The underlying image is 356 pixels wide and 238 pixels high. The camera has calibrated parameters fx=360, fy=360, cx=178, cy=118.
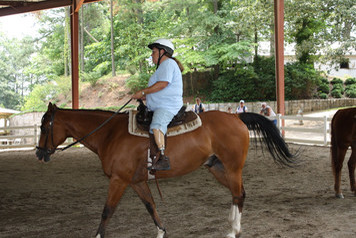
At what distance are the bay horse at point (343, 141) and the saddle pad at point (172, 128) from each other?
303cm

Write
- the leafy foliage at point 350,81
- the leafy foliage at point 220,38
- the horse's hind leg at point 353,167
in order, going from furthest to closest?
the leafy foliage at point 350,81 < the leafy foliage at point 220,38 < the horse's hind leg at point 353,167

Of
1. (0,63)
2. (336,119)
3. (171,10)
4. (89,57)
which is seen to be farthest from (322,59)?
(0,63)

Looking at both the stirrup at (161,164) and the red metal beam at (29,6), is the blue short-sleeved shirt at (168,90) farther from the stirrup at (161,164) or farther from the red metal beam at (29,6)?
the red metal beam at (29,6)

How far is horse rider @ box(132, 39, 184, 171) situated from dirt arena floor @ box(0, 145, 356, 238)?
115cm

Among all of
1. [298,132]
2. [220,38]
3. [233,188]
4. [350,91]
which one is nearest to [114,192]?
[233,188]

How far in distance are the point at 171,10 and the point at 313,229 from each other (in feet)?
85.6

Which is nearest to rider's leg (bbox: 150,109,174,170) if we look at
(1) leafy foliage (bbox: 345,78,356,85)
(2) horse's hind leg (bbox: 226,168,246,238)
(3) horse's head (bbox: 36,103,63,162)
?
(2) horse's hind leg (bbox: 226,168,246,238)

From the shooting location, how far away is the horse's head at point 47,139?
13.1ft

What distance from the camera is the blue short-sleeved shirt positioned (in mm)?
3770

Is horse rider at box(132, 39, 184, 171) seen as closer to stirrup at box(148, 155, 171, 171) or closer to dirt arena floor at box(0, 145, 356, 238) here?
stirrup at box(148, 155, 171, 171)

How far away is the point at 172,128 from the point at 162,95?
393 millimetres

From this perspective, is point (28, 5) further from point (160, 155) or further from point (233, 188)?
point (233, 188)

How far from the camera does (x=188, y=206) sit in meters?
5.34

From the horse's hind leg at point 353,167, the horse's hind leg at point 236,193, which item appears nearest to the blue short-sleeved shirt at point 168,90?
the horse's hind leg at point 236,193
